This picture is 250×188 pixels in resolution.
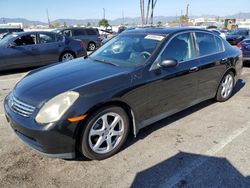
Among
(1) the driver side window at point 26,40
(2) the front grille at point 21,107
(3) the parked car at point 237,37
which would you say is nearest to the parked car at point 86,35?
(1) the driver side window at point 26,40

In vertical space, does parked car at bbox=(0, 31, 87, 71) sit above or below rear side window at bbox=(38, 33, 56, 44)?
below

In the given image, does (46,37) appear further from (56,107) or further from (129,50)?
(56,107)

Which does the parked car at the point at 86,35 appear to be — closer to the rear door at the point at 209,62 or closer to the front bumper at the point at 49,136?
the rear door at the point at 209,62

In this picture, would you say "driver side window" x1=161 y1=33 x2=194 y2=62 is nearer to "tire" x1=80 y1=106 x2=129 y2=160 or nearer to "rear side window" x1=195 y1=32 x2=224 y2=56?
"rear side window" x1=195 y1=32 x2=224 y2=56

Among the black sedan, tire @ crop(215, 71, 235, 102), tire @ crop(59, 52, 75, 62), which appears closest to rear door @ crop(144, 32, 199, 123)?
the black sedan

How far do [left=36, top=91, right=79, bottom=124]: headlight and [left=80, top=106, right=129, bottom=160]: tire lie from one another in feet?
0.98

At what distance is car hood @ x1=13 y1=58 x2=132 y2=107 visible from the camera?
3047 mm

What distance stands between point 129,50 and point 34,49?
235 inches

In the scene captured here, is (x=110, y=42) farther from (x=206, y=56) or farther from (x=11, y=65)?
(x=11, y=65)

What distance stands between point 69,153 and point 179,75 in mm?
2028

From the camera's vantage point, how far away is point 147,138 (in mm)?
3781

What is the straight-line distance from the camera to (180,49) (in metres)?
4.11

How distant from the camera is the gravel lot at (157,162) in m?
2.84

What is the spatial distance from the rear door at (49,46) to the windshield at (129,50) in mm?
5297
